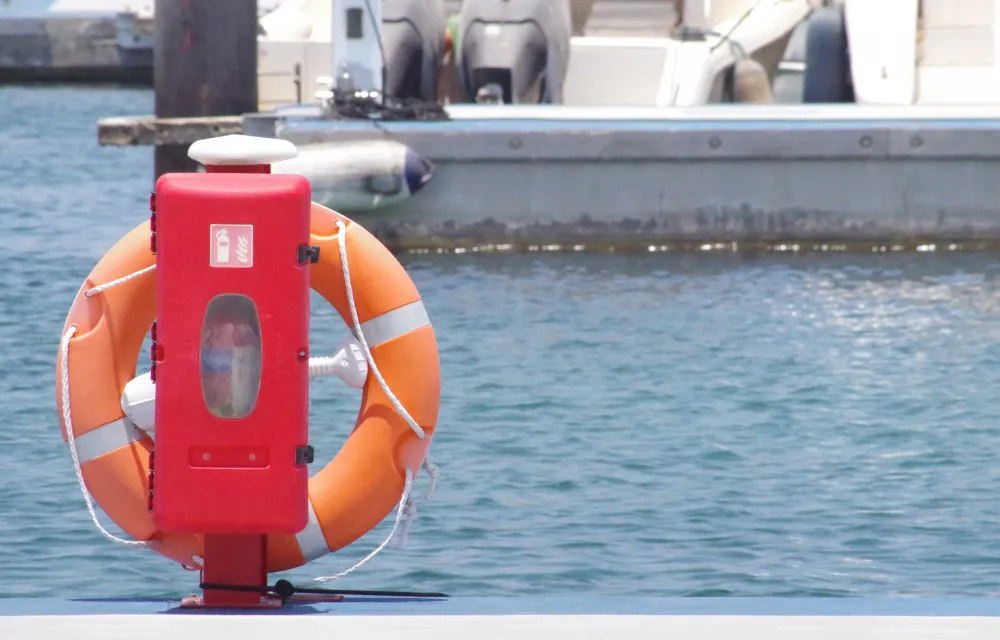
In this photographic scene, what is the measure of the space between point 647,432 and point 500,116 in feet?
16.2

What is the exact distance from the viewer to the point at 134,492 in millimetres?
3555

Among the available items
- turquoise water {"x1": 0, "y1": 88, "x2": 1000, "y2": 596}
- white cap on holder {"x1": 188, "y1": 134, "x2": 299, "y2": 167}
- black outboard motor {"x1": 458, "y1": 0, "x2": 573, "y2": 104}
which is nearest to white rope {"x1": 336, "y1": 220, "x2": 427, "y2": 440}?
white cap on holder {"x1": 188, "y1": 134, "x2": 299, "y2": 167}

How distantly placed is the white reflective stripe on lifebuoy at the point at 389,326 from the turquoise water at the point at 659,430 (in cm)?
151

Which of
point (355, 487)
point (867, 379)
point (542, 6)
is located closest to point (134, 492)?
point (355, 487)

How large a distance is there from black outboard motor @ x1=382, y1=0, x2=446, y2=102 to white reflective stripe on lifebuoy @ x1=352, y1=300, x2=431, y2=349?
9.42m

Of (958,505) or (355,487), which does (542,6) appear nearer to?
(958,505)

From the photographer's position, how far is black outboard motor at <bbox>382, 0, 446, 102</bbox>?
13078 millimetres

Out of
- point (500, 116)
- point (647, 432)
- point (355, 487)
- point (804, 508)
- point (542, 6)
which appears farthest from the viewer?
point (542, 6)

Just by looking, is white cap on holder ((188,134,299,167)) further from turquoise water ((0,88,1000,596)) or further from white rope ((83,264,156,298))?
turquoise water ((0,88,1000,596))
